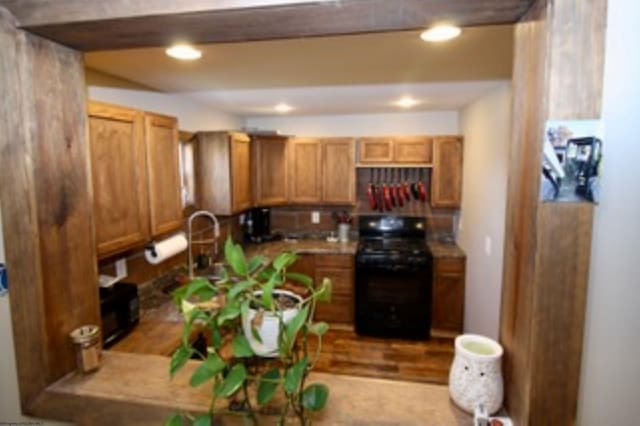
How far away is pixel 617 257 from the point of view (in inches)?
30.9

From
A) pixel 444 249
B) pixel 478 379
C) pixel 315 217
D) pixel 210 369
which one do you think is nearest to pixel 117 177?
pixel 210 369

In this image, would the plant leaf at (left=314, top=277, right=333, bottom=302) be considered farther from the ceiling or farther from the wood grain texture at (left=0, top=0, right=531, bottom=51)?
the ceiling

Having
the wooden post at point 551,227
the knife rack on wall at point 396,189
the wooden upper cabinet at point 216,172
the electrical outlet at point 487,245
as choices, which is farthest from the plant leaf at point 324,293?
the knife rack on wall at point 396,189

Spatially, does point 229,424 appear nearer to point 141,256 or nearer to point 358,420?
point 358,420

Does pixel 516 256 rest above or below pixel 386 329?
above

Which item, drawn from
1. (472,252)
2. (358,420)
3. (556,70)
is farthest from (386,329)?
(556,70)

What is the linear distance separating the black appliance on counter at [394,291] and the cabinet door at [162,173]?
6.79 ft

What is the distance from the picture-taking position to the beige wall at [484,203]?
2521 millimetres

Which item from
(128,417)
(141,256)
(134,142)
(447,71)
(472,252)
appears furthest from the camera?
(472,252)

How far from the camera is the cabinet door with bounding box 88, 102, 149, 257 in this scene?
5.35ft

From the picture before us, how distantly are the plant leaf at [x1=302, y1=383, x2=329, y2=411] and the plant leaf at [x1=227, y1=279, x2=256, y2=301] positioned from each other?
0.98 ft

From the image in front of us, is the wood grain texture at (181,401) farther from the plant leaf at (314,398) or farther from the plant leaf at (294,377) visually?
the plant leaf at (294,377)

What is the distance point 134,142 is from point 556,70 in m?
1.85

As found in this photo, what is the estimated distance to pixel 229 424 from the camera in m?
0.98
